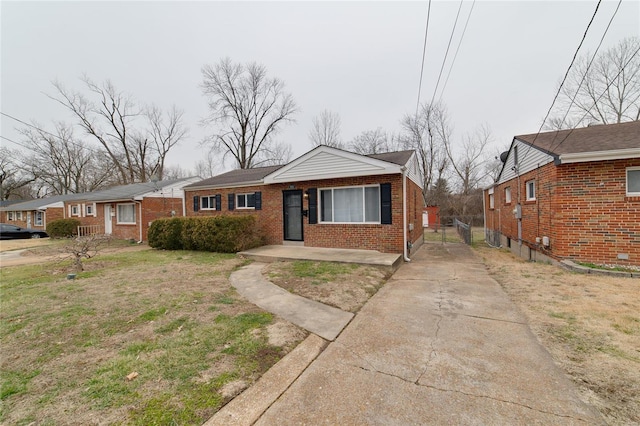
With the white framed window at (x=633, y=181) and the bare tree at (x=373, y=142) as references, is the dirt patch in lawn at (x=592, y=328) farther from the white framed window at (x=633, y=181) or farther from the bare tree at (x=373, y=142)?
the bare tree at (x=373, y=142)

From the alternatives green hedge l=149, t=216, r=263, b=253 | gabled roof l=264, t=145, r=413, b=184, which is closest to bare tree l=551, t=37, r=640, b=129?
gabled roof l=264, t=145, r=413, b=184

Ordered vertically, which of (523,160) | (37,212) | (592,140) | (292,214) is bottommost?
(292,214)

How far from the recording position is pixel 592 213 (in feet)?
21.6

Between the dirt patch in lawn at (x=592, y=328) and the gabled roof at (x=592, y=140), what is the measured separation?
10.5ft

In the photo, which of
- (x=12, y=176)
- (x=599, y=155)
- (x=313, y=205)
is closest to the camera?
(x=599, y=155)

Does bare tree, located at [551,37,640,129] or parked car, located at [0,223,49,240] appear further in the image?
parked car, located at [0,223,49,240]

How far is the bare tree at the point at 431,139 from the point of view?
27.2 metres

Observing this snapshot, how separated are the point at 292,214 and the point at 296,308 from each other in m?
6.50

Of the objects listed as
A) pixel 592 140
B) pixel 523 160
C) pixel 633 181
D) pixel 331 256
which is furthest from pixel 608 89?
pixel 331 256

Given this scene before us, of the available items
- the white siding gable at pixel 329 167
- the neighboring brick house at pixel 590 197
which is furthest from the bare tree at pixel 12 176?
the neighboring brick house at pixel 590 197

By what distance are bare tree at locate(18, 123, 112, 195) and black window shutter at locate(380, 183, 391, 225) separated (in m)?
35.9

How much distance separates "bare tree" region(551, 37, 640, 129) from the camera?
15.2m

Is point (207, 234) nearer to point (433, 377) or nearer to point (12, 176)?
point (433, 377)

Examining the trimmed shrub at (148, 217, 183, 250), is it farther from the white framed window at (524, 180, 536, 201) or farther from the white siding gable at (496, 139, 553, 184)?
the white framed window at (524, 180, 536, 201)
